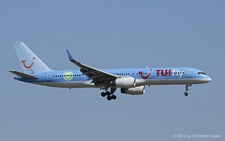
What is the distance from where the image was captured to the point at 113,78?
66.6m

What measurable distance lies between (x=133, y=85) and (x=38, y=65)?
560 inches

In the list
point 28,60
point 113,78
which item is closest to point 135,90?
point 113,78

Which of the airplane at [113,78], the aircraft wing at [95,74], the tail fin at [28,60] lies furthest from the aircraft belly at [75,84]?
the tail fin at [28,60]

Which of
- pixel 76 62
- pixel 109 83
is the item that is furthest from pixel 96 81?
pixel 76 62

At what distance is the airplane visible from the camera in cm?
6594

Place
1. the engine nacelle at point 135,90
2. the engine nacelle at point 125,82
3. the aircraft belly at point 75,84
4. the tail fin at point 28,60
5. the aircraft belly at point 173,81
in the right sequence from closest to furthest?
the engine nacelle at point 125,82 < the aircraft belly at point 173,81 < the aircraft belly at point 75,84 < the engine nacelle at point 135,90 < the tail fin at point 28,60

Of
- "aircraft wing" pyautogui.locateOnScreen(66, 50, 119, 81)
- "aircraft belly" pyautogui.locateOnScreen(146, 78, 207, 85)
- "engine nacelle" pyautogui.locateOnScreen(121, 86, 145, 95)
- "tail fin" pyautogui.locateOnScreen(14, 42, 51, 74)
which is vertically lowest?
"engine nacelle" pyautogui.locateOnScreen(121, 86, 145, 95)

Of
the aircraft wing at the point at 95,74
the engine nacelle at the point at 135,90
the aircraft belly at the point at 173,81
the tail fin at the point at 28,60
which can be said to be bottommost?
the engine nacelle at the point at 135,90

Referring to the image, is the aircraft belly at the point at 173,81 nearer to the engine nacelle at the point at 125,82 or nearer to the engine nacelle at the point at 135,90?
the engine nacelle at the point at 125,82

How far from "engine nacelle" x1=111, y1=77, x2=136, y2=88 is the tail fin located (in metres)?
10.5

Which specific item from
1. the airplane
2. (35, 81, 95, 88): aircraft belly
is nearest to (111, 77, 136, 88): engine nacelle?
the airplane

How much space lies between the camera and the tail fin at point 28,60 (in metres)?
72.4

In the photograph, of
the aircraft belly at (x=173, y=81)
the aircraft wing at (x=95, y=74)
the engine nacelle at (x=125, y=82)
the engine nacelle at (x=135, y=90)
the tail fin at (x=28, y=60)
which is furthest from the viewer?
the tail fin at (x=28, y=60)

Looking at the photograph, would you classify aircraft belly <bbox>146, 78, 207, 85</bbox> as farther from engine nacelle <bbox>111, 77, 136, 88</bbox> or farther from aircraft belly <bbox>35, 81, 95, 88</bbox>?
aircraft belly <bbox>35, 81, 95, 88</bbox>
